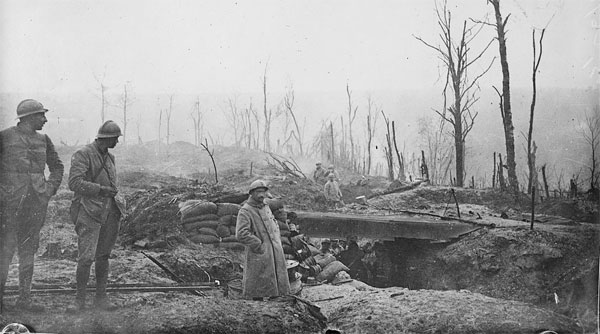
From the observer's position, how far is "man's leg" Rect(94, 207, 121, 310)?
15.8ft

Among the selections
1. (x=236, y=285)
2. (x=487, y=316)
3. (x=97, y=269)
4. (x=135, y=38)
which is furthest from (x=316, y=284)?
(x=135, y=38)

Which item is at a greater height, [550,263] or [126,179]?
[126,179]

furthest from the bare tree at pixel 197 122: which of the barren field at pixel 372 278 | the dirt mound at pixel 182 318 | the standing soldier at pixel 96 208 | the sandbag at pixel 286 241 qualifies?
the dirt mound at pixel 182 318

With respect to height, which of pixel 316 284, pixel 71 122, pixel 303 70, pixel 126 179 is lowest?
pixel 316 284

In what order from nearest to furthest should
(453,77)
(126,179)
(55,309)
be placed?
(55,309) → (126,179) → (453,77)

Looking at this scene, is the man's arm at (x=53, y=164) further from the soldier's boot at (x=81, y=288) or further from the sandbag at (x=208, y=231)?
the sandbag at (x=208, y=231)

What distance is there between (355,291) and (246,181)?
501 centimetres

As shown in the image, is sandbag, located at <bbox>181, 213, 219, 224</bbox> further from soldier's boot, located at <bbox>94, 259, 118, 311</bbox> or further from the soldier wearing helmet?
soldier's boot, located at <bbox>94, 259, 118, 311</bbox>

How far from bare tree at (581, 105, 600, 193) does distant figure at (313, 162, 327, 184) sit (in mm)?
6792

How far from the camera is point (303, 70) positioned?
22.1ft

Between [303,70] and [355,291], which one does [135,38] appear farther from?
[355,291]

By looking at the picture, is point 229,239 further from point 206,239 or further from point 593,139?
point 593,139

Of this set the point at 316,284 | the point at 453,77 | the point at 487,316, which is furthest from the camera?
the point at 453,77

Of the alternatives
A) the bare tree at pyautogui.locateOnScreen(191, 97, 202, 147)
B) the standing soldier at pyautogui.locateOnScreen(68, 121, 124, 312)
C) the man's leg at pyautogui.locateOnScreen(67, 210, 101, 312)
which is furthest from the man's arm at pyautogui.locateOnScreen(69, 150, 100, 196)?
the bare tree at pyautogui.locateOnScreen(191, 97, 202, 147)
